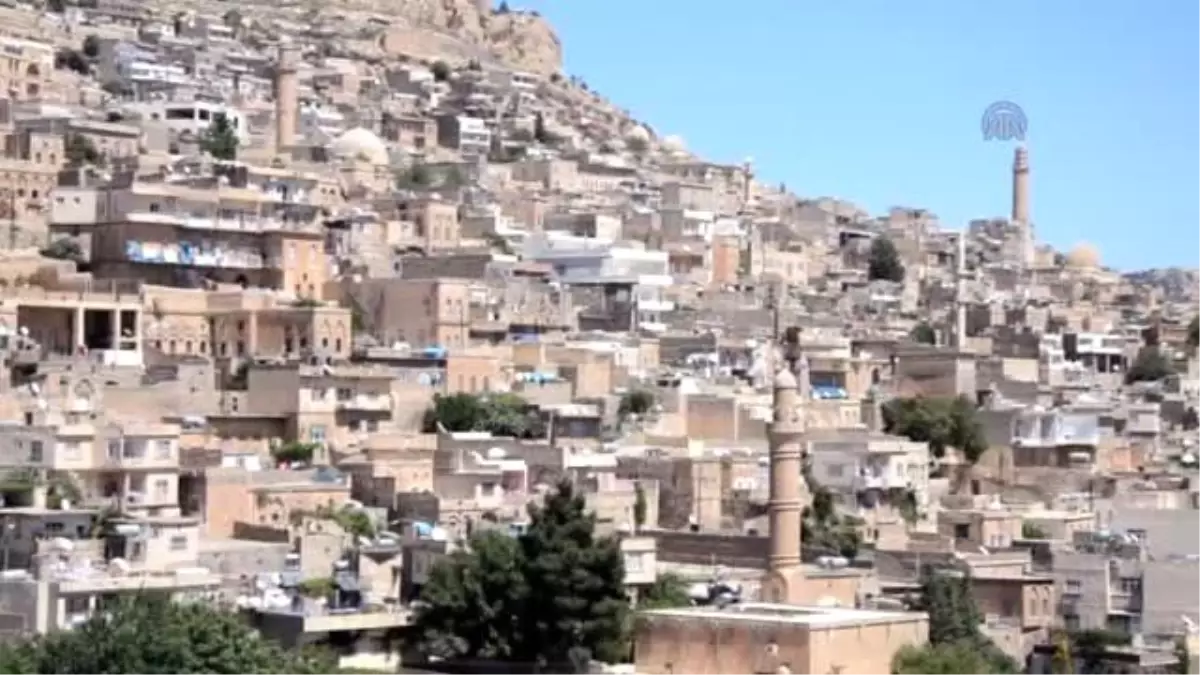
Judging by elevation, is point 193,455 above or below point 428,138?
below

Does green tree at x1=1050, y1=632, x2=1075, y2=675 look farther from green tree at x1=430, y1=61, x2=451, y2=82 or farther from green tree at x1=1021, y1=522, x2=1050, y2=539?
green tree at x1=430, y1=61, x2=451, y2=82

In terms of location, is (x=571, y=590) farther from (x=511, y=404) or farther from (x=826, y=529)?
Answer: (x=511, y=404)

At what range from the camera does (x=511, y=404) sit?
2962 centimetres

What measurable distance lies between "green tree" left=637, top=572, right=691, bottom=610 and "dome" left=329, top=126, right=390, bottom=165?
2102 cm

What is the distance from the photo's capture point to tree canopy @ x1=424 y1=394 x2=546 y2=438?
95.2ft

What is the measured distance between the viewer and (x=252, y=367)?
2820cm

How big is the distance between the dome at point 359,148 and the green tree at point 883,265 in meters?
10.5

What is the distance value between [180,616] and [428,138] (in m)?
33.6

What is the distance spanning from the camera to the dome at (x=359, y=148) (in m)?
44.5

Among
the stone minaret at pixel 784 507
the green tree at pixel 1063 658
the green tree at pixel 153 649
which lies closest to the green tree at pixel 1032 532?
the green tree at pixel 1063 658

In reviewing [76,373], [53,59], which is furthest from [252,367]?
[53,59]

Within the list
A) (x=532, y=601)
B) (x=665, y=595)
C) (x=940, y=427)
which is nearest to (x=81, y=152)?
(x=940, y=427)

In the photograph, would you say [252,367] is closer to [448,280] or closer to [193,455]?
[193,455]

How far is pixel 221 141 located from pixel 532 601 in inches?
751
